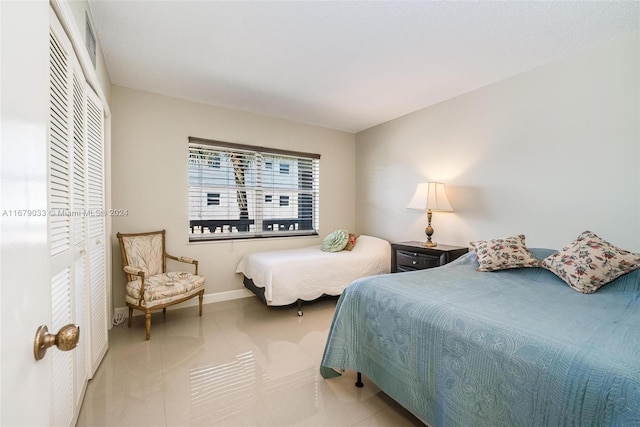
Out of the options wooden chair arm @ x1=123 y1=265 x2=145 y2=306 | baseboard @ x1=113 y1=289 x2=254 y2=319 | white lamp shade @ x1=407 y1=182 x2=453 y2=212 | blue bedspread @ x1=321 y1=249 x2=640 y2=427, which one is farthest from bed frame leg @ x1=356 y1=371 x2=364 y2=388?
baseboard @ x1=113 y1=289 x2=254 y2=319

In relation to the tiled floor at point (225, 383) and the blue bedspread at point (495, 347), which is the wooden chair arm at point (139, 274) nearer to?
the tiled floor at point (225, 383)

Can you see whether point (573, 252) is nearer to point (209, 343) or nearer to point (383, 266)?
point (383, 266)

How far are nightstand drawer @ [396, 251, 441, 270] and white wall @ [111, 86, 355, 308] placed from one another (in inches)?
62.9

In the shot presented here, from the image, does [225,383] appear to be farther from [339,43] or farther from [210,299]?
→ [339,43]

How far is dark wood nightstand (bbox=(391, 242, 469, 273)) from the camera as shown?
3.05m

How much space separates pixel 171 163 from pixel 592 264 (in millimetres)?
3980

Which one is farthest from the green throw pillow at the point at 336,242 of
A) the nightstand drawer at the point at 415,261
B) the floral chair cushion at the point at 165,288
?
the floral chair cushion at the point at 165,288

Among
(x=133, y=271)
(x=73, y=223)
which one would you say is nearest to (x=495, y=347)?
(x=73, y=223)

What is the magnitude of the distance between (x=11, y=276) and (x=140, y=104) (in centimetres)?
339

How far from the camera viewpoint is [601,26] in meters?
2.09

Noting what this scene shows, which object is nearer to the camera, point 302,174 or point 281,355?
point 281,355

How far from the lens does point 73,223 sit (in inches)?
64.3

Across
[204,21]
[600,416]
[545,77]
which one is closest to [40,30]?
[204,21]

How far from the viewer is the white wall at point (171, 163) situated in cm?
314
